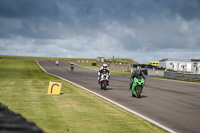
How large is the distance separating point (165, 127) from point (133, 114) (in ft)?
6.75

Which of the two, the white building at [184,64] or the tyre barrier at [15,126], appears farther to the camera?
the white building at [184,64]

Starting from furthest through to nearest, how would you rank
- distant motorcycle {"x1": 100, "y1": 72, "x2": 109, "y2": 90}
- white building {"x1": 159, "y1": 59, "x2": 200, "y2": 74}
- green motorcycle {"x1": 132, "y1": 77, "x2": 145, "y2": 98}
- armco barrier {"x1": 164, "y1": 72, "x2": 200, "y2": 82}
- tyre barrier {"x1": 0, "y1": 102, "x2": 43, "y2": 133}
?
1. white building {"x1": 159, "y1": 59, "x2": 200, "y2": 74}
2. armco barrier {"x1": 164, "y1": 72, "x2": 200, "y2": 82}
3. distant motorcycle {"x1": 100, "y1": 72, "x2": 109, "y2": 90}
4. green motorcycle {"x1": 132, "y1": 77, "x2": 145, "y2": 98}
5. tyre barrier {"x1": 0, "y1": 102, "x2": 43, "y2": 133}

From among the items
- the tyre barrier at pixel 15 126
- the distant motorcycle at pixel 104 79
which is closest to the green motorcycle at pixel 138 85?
the distant motorcycle at pixel 104 79

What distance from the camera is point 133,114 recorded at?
9820 millimetres

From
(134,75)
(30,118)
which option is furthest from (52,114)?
(134,75)

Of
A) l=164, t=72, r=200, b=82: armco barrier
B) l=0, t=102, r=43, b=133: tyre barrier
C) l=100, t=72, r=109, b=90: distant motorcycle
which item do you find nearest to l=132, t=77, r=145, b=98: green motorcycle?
l=100, t=72, r=109, b=90: distant motorcycle

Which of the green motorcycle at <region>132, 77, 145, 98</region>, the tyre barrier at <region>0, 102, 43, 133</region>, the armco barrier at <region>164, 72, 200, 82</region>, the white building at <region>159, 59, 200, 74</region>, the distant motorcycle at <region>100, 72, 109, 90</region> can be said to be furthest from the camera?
the white building at <region>159, 59, 200, 74</region>

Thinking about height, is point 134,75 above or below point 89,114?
above

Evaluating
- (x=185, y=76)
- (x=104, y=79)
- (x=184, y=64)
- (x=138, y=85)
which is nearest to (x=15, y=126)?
(x=138, y=85)

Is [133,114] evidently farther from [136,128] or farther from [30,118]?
[30,118]

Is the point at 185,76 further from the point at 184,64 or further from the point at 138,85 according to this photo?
the point at 184,64

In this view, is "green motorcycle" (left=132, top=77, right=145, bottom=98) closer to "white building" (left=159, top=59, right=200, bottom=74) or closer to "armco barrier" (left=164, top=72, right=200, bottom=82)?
"armco barrier" (left=164, top=72, right=200, bottom=82)

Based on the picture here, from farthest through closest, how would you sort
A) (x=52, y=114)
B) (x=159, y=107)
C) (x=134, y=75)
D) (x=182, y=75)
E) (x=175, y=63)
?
(x=175, y=63)
(x=182, y=75)
(x=134, y=75)
(x=159, y=107)
(x=52, y=114)

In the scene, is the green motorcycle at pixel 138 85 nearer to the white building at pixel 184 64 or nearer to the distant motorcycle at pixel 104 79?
the distant motorcycle at pixel 104 79
